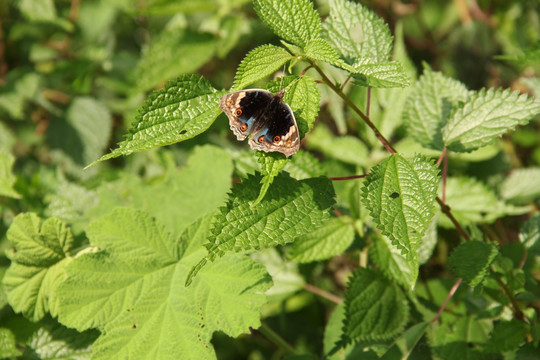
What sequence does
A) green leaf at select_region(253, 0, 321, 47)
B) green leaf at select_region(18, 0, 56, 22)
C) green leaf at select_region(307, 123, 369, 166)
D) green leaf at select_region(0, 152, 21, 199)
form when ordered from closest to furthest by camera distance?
green leaf at select_region(253, 0, 321, 47) < green leaf at select_region(0, 152, 21, 199) < green leaf at select_region(307, 123, 369, 166) < green leaf at select_region(18, 0, 56, 22)

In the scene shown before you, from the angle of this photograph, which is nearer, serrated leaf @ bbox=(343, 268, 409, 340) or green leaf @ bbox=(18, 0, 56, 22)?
serrated leaf @ bbox=(343, 268, 409, 340)

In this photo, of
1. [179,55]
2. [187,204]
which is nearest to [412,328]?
[187,204]

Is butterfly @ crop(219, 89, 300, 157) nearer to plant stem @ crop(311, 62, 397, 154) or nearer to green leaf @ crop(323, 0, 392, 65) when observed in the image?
plant stem @ crop(311, 62, 397, 154)

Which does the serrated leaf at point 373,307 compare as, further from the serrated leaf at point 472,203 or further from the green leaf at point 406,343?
the serrated leaf at point 472,203

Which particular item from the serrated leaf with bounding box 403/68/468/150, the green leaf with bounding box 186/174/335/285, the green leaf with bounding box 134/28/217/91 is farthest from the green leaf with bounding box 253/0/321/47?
the green leaf with bounding box 134/28/217/91

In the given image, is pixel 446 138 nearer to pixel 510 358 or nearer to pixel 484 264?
pixel 484 264

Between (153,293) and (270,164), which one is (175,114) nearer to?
(270,164)

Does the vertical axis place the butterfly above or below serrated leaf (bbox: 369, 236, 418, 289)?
above

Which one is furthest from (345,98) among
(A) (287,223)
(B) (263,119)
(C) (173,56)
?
(C) (173,56)

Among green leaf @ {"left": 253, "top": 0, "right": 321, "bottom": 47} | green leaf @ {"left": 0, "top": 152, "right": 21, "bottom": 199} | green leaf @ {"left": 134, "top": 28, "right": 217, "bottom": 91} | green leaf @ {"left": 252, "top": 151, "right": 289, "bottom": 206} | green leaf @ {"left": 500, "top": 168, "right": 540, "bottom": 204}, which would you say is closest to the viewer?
green leaf @ {"left": 252, "top": 151, "right": 289, "bottom": 206}
